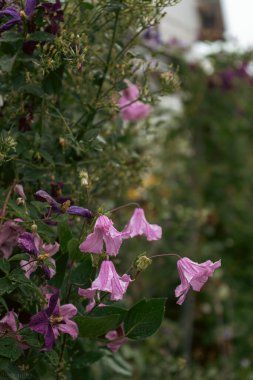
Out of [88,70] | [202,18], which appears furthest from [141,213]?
[202,18]

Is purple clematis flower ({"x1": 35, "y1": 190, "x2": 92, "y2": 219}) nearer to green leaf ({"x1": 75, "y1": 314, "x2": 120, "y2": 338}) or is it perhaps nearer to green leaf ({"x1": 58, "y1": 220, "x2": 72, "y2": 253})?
green leaf ({"x1": 58, "y1": 220, "x2": 72, "y2": 253})

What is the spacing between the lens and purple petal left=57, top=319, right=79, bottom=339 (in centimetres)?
98

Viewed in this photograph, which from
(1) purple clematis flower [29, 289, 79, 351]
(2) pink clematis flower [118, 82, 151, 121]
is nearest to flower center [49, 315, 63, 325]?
(1) purple clematis flower [29, 289, 79, 351]

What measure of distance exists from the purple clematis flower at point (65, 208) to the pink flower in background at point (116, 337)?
0.25m

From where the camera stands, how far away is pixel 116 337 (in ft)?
3.80

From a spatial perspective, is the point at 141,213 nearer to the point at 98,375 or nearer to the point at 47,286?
the point at 47,286

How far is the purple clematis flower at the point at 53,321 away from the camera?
0.95 m

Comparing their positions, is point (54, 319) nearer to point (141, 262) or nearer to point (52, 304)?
point (52, 304)

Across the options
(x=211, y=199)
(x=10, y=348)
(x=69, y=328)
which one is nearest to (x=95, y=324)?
(x=69, y=328)

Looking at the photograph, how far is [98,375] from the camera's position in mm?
1836

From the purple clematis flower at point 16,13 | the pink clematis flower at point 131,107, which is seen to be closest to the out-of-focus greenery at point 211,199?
the pink clematis flower at point 131,107

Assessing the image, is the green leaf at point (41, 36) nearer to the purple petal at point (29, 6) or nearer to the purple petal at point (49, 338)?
the purple petal at point (29, 6)

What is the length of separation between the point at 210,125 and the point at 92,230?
3.09 meters

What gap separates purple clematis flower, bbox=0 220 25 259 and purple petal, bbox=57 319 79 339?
0.52ft
